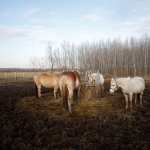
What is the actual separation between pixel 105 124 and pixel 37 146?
6.89 ft

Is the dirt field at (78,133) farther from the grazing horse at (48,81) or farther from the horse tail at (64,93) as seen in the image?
the grazing horse at (48,81)

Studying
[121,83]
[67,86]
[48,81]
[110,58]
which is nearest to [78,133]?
[67,86]

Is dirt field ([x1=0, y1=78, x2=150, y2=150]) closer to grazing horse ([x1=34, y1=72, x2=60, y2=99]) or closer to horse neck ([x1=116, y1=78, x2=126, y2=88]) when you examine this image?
horse neck ([x1=116, y1=78, x2=126, y2=88])

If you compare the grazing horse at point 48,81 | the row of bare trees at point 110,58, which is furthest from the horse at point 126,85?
the row of bare trees at point 110,58

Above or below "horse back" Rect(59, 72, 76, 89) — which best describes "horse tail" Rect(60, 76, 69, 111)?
below

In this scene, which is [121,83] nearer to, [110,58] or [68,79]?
[68,79]

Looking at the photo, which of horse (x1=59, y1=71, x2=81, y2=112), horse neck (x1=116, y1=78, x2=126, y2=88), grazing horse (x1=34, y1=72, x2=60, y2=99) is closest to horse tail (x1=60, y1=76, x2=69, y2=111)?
horse (x1=59, y1=71, x2=81, y2=112)

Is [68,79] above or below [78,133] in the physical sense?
above

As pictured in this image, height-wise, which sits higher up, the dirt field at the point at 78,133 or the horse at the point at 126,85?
the horse at the point at 126,85

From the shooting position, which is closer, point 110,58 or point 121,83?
point 121,83

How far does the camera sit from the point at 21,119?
4.18m

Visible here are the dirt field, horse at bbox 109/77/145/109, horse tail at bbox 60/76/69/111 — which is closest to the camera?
the dirt field

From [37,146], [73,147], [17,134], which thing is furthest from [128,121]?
[17,134]

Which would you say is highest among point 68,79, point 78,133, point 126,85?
point 68,79
